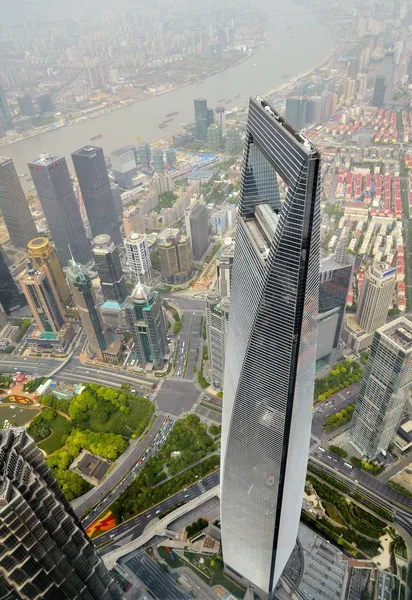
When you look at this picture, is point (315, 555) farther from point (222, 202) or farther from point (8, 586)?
point (222, 202)

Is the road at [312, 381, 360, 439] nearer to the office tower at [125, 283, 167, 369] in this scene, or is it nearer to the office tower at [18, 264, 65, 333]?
the office tower at [125, 283, 167, 369]

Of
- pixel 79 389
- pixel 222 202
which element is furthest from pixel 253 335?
pixel 222 202

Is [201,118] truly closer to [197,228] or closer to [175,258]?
[197,228]

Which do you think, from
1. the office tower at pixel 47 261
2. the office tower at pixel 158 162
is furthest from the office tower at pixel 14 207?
the office tower at pixel 158 162

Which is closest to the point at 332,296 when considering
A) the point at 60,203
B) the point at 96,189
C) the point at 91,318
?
the point at 91,318

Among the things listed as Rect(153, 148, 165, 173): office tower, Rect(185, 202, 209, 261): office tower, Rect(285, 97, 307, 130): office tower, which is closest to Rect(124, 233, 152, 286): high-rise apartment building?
Rect(185, 202, 209, 261): office tower

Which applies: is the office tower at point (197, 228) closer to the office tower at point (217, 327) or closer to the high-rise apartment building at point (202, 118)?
the office tower at point (217, 327)

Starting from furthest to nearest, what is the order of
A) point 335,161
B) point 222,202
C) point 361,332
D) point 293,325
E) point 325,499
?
point 335,161 < point 222,202 < point 361,332 < point 325,499 < point 293,325
